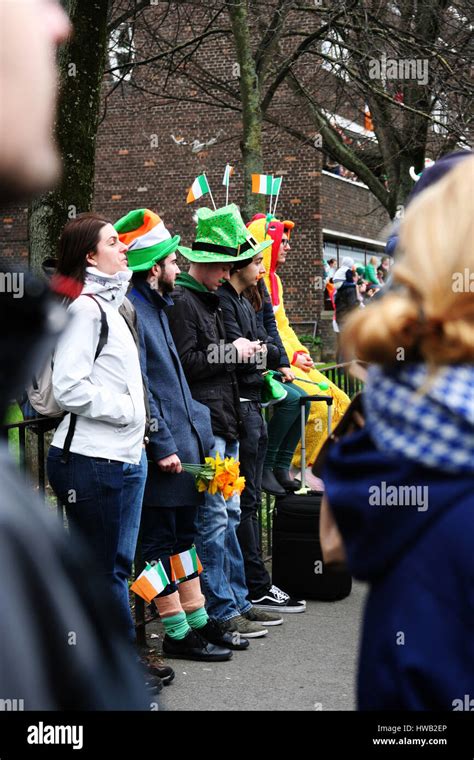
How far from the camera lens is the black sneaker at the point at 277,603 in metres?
6.32

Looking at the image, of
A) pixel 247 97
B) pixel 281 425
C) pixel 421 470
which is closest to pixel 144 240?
pixel 281 425

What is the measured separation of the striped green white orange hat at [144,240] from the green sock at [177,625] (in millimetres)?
1813

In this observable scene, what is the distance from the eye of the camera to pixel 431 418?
1.53 m

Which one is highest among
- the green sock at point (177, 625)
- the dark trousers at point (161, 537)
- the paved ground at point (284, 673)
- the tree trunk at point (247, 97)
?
the tree trunk at point (247, 97)

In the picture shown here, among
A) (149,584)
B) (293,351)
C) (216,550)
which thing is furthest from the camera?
(293,351)

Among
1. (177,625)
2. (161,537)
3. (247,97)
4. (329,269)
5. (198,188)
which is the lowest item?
(177,625)

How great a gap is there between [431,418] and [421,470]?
8 cm

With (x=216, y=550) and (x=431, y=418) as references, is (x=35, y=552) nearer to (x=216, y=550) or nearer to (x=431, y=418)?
(x=431, y=418)

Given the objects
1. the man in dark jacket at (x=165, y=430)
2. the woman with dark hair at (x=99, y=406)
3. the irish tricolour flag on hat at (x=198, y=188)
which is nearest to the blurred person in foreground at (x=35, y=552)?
the woman with dark hair at (x=99, y=406)

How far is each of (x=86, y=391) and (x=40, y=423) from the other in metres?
0.59

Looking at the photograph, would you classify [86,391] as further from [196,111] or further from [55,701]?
[196,111]

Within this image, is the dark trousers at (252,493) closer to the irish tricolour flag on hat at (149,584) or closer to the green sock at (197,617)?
the green sock at (197,617)

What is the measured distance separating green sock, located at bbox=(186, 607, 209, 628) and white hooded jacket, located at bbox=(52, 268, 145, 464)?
1268mm

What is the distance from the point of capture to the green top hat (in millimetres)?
5750
